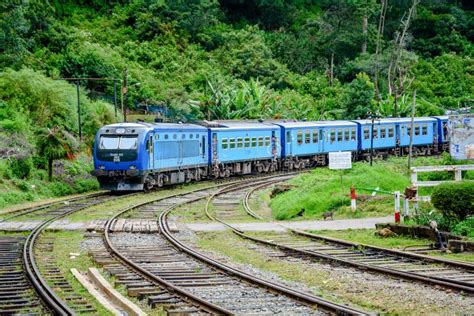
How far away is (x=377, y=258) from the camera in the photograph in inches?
551

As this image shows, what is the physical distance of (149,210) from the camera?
78.4ft

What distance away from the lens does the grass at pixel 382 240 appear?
46.1ft

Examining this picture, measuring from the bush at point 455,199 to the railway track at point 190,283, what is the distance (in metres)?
5.05

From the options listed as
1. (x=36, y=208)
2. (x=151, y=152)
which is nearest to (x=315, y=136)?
(x=151, y=152)

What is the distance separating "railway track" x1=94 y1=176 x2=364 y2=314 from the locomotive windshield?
39.0ft

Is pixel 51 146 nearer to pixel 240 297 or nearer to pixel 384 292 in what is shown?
pixel 240 297

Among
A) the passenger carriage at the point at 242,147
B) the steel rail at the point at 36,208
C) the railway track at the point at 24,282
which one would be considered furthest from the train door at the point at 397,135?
the railway track at the point at 24,282

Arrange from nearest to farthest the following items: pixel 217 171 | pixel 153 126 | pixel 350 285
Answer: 1. pixel 350 285
2. pixel 153 126
3. pixel 217 171

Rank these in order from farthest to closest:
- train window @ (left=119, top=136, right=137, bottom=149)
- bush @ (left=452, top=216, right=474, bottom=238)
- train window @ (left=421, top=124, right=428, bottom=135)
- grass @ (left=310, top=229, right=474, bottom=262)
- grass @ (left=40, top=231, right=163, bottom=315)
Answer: train window @ (left=421, top=124, right=428, bottom=135)
train window @ (left=119, top=136, right=137, bottom=149)
bush @ (left=452, top=216, right=474, bottom=238)
grass @ (left=310, top=229, right=474, bottom=262)
grass @ (left=40, top=231, right=163, bottom=315)

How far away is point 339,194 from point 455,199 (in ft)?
22.5

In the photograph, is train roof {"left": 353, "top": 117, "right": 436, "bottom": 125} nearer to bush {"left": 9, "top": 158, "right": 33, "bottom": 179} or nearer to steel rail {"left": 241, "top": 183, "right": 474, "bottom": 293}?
bush {"left": 9, "top": 158, "right": 33, "bottom": 179}

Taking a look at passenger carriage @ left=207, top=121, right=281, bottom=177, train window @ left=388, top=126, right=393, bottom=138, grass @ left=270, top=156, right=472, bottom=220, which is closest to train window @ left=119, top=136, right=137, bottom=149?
grass @ left=270, top=156, right=472, bottom=220

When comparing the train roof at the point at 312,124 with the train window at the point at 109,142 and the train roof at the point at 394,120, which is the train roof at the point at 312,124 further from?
the train window at the point at 109,142

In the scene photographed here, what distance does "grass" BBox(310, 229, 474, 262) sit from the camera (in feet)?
46.1
